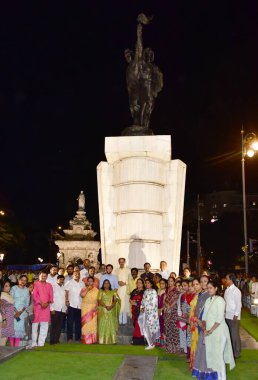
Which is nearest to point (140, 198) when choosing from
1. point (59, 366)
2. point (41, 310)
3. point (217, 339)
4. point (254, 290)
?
point (41, 310)

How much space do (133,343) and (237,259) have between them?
5513cm

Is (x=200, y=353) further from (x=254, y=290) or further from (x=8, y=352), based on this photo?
(x=254, y=290)

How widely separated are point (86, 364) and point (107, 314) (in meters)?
2.69

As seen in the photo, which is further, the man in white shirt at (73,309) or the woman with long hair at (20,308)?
the man in white shirt at (73,309)

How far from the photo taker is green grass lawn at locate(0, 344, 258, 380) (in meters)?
7.02

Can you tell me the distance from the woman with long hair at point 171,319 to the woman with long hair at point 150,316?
253 mm

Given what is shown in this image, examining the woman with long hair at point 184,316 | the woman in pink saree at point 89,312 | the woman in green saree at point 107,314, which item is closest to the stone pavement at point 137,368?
the woman with long hair at point 184,316

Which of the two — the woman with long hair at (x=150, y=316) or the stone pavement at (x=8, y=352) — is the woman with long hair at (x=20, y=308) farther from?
the woman with long hair at (x=150, y=316)

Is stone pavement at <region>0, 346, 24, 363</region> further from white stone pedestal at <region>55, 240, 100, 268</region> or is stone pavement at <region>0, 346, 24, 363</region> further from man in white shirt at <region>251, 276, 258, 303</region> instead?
white stone pedestal at <region>55, 240, 100, 268</region>

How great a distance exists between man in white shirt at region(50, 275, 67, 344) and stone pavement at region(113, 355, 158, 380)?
8.48 ft

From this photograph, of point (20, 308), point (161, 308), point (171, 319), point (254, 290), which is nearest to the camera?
point (171, 319)

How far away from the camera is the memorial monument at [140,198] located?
1291 cm

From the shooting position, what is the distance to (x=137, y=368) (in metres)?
7.29

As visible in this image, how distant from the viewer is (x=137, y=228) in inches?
507
